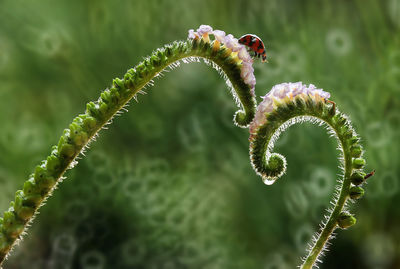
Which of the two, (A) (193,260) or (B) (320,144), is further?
(B) (320,144)

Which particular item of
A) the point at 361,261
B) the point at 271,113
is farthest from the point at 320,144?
the point at 271,113

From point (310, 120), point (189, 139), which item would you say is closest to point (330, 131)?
point (310, 120)

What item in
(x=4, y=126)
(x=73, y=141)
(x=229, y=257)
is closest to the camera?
(x=73, y=141)

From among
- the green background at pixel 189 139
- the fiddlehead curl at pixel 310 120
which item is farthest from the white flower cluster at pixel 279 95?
the green background at pixel 189 139

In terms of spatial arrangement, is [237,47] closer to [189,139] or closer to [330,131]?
[330,131]

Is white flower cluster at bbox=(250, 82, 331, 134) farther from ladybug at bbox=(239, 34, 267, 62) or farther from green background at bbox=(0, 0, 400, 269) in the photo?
green background at bbox=(0, 0, 400, 269)

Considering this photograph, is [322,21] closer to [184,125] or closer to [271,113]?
[184,125]

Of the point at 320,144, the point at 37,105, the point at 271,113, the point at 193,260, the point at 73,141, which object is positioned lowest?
the point at 73,141
